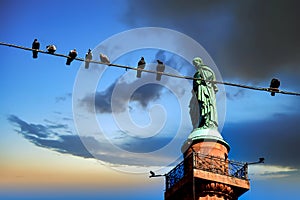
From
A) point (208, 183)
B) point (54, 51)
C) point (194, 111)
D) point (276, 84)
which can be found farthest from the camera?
point (194, 111)

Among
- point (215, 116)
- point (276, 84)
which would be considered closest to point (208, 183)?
point (215, 116)

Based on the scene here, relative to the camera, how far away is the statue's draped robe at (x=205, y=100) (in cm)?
2445

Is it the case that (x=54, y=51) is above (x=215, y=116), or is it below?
below

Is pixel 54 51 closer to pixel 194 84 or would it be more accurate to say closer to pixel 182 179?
pixel 182 179

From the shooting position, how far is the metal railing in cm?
2173

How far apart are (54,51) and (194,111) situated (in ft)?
35.9

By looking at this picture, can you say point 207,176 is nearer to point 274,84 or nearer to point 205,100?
point 205,100

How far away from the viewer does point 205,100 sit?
2495 cm

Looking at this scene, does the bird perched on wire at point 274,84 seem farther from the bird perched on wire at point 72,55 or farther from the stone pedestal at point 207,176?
the bird perched on wire at point 72,55

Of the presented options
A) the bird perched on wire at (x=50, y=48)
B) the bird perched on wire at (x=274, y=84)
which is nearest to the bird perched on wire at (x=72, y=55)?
the bird perched on wire at (x=50, y=48)

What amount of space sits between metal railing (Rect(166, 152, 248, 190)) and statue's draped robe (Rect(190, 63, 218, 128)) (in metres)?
2.39

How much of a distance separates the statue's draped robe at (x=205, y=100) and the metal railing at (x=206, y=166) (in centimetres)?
239

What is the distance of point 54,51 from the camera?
648 inches

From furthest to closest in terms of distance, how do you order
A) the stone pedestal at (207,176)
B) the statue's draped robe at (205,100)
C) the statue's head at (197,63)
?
the statue's head at (197,63), the statue's draped robe at (205,100), the stone pedestal at (207,176)
